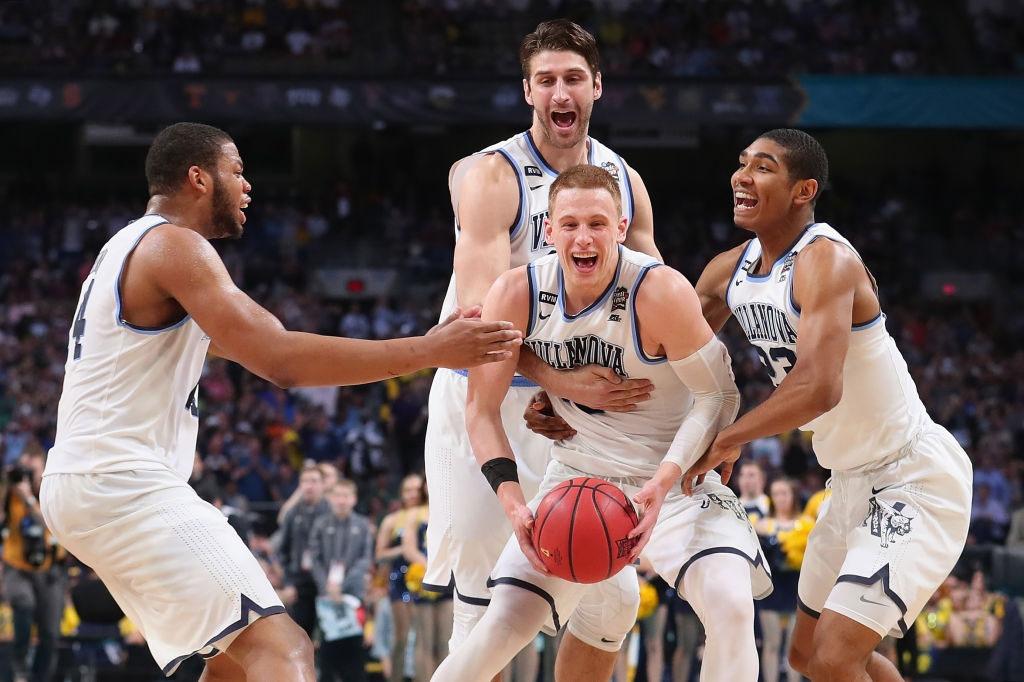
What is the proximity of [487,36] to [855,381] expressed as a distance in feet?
Answer: 55.8

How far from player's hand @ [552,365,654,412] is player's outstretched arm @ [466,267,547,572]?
221mm

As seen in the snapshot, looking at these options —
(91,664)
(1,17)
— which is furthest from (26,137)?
(91,664)

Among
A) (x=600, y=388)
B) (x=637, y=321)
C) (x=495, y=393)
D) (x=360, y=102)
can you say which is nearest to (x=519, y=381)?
(x=495, y=393)

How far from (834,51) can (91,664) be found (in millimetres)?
15309

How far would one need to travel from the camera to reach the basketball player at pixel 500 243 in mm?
5129

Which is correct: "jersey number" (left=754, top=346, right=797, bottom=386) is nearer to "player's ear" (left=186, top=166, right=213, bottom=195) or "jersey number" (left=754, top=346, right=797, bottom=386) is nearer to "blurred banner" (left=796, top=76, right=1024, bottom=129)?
"player's ear" (left=186, top=166, right=213, bottom=195)

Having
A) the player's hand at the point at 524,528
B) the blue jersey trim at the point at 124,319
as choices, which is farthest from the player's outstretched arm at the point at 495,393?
the blue jersey trim at the point at 124,319

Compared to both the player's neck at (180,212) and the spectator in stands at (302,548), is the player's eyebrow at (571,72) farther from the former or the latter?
the spectator in stands at (302,548)

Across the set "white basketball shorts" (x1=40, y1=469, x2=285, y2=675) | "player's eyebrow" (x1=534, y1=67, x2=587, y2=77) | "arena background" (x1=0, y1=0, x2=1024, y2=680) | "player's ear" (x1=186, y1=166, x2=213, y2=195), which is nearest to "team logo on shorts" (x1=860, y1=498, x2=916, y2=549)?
"player's eyebrow" (x1=534, y1=67, x2=587, y2=77)

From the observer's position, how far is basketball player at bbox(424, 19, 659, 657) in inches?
202

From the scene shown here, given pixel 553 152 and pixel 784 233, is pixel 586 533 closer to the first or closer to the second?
pixel 784 233

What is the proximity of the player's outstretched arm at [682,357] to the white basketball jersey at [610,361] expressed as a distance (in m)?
0.08

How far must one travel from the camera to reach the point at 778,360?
5.15 m

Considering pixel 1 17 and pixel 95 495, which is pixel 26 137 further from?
pixel 95 495
